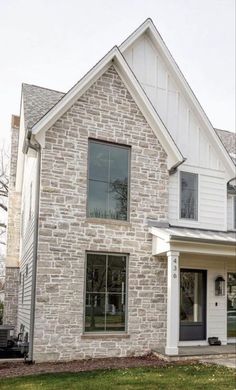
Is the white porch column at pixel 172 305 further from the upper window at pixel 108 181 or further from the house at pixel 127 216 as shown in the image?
the upper window at pixel 108 181

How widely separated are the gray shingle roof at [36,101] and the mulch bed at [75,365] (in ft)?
18.9

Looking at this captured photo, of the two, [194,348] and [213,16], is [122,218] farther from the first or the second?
[213,16]

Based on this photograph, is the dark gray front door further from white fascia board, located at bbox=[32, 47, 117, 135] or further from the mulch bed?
white fascia board, located at bbox=[32, 47, 117, 135]

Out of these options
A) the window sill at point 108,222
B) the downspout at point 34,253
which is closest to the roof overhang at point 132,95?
the downspout at point 34,253

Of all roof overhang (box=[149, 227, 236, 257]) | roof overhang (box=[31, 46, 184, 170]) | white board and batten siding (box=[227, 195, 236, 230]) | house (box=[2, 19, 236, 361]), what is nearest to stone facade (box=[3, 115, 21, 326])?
house (box=[2, 19, 236, 361])

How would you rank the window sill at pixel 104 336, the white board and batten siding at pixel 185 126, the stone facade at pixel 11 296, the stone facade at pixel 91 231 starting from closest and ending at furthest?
the stone facade at pixel 91 231 < the window sill at pixel 104 336 < the white board and batten siding at pixel 185 126 < the stone facade at pixel 11 296

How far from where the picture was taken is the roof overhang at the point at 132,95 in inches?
453

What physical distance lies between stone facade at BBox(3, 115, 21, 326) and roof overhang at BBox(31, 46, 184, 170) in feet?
26.8

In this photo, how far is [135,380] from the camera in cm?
880

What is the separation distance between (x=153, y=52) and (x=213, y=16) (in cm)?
335

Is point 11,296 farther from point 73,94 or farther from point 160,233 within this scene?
point 73,94

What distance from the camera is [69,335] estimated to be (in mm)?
11086

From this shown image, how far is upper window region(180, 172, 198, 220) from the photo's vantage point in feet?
45.3

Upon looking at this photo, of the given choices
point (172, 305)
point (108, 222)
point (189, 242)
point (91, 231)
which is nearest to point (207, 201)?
point (189, 242)
